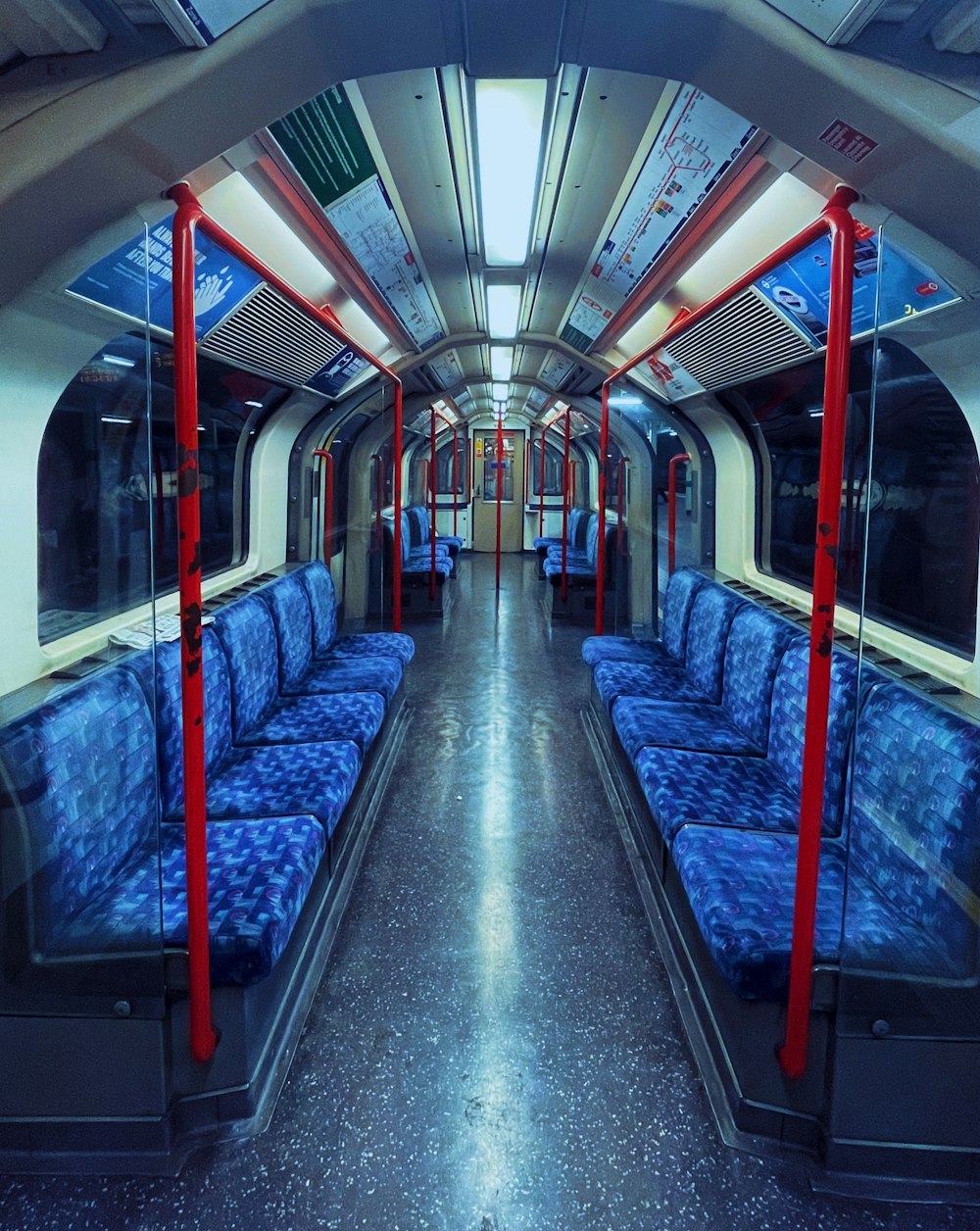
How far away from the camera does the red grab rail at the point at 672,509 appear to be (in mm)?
5664

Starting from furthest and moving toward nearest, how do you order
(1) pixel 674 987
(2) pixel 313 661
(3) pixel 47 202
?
(2) pixel 313 661 < (1) pixel 674 987 < (3) pixel 47 202

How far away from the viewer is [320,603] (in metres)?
5.16

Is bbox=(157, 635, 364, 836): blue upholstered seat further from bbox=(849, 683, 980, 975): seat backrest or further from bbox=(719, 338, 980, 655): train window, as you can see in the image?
bbox=(719, 338, 980, 655): train window

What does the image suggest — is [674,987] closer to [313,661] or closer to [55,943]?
[55,943]

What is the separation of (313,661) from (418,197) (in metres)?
2.64

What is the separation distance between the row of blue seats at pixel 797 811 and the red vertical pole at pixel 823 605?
0.10 meters

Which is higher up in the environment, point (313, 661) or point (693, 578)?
point (693, 578)

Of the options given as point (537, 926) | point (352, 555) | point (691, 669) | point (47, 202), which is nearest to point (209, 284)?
point (47, 202)

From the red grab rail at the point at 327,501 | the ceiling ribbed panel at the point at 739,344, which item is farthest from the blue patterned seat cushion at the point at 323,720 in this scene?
the ceiling ribbed panel at the point at 739,344

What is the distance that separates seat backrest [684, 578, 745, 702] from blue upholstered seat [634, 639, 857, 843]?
782 millimetres

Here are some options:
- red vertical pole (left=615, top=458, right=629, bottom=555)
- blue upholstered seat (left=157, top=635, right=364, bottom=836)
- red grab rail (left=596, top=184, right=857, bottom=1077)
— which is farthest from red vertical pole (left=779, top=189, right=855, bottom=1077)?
red vertical pole (left=615, top=458, right=629, bottom=555)

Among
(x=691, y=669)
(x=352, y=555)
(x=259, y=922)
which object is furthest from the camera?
(x=352, y=555)

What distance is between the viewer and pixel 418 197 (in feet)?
10.5

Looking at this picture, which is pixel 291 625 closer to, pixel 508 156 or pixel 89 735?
pixel 89 735
